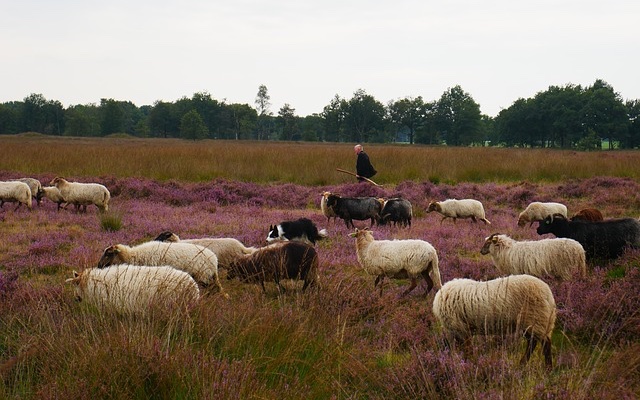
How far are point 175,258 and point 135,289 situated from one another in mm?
1647

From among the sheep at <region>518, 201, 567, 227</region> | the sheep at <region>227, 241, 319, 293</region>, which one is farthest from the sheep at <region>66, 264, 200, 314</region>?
the sheep at <region>518, 201, 567, 227</region>

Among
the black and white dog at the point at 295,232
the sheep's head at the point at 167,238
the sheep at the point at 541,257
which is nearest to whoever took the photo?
the sheep at the point at 541,257

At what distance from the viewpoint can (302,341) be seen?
430cm

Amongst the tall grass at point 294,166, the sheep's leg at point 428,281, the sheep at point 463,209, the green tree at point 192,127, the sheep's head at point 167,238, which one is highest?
the green tree at point 192,127

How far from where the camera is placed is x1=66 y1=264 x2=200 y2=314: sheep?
4.86 meters

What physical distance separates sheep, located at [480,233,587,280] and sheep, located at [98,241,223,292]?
13.7 ft

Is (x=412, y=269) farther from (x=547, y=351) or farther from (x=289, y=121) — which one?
(x=289, y=121)

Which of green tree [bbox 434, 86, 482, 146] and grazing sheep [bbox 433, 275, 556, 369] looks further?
green tree [bbox 434, 86, 482, 146]

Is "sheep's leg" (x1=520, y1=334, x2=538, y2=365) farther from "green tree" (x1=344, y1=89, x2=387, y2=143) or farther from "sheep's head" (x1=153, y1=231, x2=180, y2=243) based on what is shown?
"green tree" (x1=344, y1=89, x2=387, y2=143)

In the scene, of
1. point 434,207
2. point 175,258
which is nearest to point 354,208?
point 434,207

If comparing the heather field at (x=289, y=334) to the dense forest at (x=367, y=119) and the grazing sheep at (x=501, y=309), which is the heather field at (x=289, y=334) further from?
the dense forest at (x=367, y=119)

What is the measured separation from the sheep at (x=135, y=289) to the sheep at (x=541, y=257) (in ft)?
15.5

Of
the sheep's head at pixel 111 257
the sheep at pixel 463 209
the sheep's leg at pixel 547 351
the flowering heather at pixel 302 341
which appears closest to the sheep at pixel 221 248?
the flowering heather at pixel 302 341

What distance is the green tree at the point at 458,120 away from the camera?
101 meters
